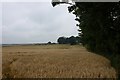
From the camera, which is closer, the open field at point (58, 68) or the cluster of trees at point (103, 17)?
the open field at point (58, 68)

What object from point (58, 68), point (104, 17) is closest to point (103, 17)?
point (104, 17)

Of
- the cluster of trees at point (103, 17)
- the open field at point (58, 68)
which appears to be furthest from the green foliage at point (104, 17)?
the open field at point (58, 68)

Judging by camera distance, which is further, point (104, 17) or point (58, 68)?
point (104, 17)

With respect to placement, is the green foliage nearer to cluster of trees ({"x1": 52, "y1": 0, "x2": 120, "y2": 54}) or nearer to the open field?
cluster of trees ({"x1": 52, "y1": 0, "x2": 120, "y2": 54})

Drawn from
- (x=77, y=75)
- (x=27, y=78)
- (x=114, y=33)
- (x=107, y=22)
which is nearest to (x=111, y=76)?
(x=77, y=75)

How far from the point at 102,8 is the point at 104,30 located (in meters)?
4.58

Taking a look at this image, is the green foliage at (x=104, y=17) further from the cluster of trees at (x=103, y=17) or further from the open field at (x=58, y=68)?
the open field at (x=58, y=68)

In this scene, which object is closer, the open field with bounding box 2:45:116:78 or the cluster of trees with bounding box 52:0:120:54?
the open field with bounding box 2:45:116:78

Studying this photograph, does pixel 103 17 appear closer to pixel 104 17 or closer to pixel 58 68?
pixel 104 17

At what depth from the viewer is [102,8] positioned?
23953 mm

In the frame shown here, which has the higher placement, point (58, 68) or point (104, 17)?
point (104, 17)

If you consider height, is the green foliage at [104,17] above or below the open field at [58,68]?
above

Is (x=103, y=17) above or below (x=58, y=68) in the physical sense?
above

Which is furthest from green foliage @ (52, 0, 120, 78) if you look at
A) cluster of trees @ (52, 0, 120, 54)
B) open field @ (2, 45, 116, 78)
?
open field @ (2, 45, 116, 78)
